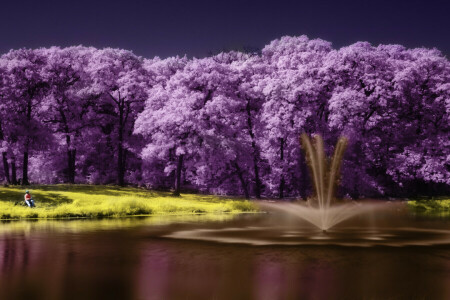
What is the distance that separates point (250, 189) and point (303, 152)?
1145cm

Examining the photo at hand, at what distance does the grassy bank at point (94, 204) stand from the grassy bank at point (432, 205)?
17.9 meters

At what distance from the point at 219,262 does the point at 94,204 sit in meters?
29.0

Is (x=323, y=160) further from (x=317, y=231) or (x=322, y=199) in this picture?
(x=317, y=231)

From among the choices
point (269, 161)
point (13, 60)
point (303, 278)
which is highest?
point (13, 60)

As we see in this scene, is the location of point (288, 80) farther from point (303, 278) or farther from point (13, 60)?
point (303, 278)

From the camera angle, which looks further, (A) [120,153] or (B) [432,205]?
(A) [120,153]

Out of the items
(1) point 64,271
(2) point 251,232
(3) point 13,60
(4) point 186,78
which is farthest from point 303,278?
(3) point 13,60

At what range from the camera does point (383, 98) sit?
216 ft

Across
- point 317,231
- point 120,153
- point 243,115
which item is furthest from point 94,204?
point 243,115

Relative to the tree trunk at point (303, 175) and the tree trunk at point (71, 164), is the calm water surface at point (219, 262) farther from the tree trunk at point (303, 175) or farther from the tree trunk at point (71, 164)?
the tree trunk at point (71, 164)

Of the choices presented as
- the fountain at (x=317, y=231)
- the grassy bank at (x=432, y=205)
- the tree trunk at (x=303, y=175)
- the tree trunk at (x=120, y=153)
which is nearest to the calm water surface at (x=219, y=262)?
the fountain at (x=317, y=231)

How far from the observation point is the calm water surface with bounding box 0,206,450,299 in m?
16.8

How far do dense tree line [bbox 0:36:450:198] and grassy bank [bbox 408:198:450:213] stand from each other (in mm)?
3941

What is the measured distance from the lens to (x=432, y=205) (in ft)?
198
